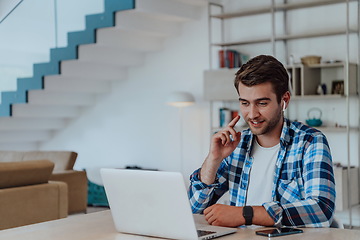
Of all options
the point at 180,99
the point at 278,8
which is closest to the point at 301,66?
the point at 278,8

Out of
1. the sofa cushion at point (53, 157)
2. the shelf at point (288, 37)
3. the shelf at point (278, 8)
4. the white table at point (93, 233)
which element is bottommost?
the sofa cushion at point (53, 157)

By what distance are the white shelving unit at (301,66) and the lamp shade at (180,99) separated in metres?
0.28

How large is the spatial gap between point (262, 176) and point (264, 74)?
1.35 feet

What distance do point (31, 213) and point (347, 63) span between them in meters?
3.34

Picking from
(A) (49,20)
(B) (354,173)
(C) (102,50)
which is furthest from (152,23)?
(B) (354,173)

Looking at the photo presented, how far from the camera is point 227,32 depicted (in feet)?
24.9

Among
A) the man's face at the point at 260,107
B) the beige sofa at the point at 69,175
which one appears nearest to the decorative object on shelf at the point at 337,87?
the beige sofa at the point at 69,175

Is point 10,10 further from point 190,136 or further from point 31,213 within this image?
point 31,213

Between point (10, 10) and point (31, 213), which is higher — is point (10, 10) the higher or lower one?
the higher one

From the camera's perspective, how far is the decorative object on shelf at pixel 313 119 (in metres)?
6.56

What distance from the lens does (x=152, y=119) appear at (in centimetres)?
830

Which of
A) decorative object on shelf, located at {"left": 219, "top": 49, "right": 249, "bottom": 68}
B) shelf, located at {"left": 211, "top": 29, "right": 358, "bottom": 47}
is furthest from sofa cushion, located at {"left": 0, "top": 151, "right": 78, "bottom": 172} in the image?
shelf, located at {"left": 211, "top": 29, "right": 358, "bottom": 47}

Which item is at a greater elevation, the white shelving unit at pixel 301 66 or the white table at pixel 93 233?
the white shelving unit at pixel 301 66

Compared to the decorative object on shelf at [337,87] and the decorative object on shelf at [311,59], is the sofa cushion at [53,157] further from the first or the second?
the decorative object on shelf at [337,87]
